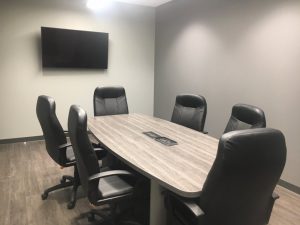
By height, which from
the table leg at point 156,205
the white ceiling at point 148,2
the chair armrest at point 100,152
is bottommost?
the table leg at point 156,205

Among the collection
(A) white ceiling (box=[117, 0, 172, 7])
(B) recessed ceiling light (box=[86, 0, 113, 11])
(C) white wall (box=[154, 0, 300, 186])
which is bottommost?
(C) white wall (box=[154, 0, 300, 186])

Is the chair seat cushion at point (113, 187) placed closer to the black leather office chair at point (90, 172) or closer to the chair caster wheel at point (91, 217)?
the black leather office chair at point (90, 172)

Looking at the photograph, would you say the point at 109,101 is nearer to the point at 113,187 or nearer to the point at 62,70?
the point at 62,70

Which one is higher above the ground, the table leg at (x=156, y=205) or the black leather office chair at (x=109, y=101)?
the black leather office chair at (x=109, y=101)

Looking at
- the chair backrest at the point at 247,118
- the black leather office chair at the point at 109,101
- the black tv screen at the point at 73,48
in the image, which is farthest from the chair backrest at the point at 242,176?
the black tv screen at the point at 73,48

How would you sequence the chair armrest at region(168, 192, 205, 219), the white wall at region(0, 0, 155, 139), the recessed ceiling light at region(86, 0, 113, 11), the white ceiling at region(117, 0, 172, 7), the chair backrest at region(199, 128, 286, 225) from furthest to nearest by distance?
the white ceiling at region(117, 0, 172, 7) → the recessed ceiling light at region(86, 0, 113, 11) → the white wall at region(0, 0, 155, 139) → the chair armrest at region(168, 192, 205, 219) → the chair backrest at region(199, 128, 286, 225)

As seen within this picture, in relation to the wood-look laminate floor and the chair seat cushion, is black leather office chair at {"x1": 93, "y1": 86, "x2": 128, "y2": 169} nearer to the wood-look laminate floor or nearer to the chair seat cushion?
the wood-look laminate floor

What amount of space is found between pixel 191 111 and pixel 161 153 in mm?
1320

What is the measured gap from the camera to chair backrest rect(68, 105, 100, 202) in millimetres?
1661

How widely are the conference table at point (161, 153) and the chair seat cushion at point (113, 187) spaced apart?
8.5 inches

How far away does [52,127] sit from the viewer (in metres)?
2.38

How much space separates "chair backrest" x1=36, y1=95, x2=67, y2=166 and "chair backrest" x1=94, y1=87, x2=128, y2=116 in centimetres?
120

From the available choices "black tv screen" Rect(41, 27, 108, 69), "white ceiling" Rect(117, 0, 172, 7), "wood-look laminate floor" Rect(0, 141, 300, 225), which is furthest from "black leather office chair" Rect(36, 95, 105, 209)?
"white ceiling" Rect(117, 0, 172, 7)

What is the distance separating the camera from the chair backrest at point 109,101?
3.69 metres
